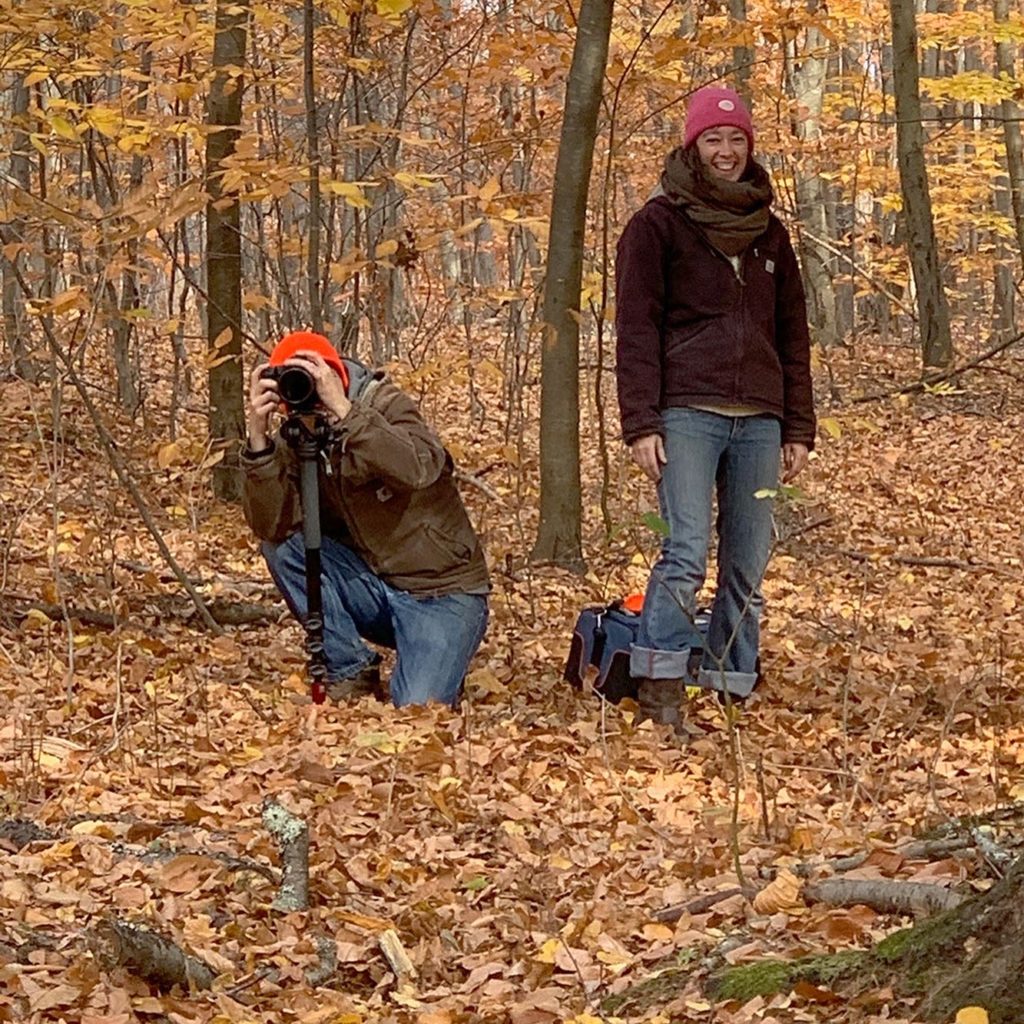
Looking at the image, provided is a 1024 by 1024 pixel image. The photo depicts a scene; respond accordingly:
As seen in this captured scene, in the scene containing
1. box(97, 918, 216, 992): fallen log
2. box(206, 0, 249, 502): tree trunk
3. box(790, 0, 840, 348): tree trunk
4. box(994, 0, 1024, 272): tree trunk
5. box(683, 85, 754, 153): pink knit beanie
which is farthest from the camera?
box(790, 0, 840, 348): tree trunk

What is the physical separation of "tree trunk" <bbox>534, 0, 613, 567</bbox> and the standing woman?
2.31 meters

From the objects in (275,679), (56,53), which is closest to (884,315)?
(56,53)

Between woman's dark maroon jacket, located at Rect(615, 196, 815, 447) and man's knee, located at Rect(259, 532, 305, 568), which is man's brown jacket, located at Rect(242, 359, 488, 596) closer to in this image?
man's knee, located at Rect(259, 532, 305, 568)

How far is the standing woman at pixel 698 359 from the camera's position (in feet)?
15.3

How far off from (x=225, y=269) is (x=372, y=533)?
4091 millimetres

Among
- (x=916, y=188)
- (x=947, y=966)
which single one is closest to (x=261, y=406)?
(x=947, y=966)

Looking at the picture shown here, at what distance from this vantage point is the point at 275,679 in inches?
216

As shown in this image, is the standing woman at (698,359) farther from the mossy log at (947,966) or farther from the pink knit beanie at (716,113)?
the mossy log at (947,966)

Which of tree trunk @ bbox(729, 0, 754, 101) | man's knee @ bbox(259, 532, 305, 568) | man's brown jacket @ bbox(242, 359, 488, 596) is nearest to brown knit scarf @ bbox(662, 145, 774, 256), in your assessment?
man's brown jacket @ bbox(242, 359, 488, 596)

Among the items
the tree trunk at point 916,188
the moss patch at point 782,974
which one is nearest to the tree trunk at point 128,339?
the tree trunk at point 916,188

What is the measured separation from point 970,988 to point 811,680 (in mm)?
3563

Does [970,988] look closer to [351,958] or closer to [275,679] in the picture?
[351,958]

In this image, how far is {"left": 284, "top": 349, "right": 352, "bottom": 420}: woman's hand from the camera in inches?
194

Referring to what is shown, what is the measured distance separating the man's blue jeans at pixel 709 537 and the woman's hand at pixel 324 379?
44.8 inches
